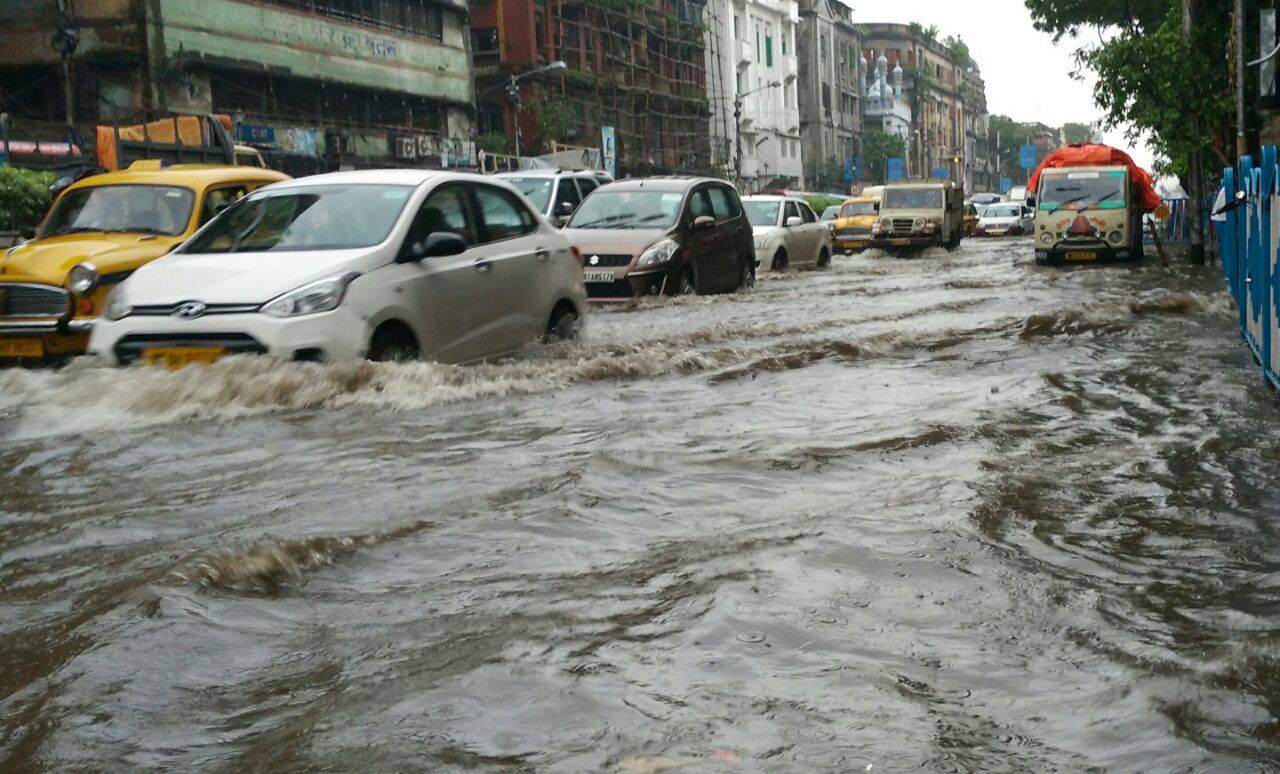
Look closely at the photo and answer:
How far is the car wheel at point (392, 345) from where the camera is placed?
8898mm

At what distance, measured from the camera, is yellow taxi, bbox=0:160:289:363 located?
1120 centimetres

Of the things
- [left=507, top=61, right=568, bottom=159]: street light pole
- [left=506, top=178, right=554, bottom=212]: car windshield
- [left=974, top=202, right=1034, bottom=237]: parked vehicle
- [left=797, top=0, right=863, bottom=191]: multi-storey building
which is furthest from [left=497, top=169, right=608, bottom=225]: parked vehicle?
[left=797, top=0, right=863, bottom=191]: multi-storey building

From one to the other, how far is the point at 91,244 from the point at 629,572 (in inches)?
328

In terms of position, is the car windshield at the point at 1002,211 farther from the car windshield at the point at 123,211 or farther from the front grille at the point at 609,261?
the car windshield at the point at 123,211

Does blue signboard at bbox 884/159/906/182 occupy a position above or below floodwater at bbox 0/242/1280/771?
above

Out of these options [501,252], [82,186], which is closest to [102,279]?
[82,186]

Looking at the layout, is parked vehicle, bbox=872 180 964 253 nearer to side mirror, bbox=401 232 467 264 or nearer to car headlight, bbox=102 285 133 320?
side mirror, bbox=401 232 467 264

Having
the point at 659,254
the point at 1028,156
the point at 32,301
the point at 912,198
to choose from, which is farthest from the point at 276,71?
the point at 1028,156

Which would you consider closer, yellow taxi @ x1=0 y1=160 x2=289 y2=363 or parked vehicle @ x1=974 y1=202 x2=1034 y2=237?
yellow taxi @ x1=0 y1=160 x2=289 y2=363

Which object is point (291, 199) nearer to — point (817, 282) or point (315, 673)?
point (315, 673)

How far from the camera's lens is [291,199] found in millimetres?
9953

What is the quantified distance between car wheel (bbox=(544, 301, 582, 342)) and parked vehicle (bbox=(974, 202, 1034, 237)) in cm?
4146

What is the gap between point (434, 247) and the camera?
30.6 feet

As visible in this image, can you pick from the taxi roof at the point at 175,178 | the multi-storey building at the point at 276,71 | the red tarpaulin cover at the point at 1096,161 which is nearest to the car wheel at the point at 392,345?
the taxi roof at the point at 175,178
